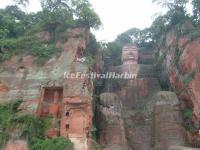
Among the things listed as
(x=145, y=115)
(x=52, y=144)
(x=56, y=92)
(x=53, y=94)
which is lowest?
(x=52, y=144)

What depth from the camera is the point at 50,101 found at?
75.7 feet

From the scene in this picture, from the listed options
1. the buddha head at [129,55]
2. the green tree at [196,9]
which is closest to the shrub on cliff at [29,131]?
the green tree at [196,9]

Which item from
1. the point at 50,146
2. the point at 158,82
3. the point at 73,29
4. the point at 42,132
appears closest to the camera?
the point at 50,146

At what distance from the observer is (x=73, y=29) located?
27.5 metres

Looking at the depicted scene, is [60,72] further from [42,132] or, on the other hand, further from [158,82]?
[158,82]

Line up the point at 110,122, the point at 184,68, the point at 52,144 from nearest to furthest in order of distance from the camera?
the point at 52,144, the point at 110,122, the point at 184,68

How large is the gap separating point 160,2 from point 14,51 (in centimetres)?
1415

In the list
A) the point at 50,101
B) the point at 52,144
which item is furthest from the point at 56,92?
the point at 52,144

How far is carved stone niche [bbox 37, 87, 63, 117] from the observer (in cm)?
2228

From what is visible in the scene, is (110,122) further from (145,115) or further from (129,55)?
(129,55)

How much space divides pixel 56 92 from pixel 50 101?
0.77 m

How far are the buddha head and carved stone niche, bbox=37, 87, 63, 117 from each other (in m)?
15.1

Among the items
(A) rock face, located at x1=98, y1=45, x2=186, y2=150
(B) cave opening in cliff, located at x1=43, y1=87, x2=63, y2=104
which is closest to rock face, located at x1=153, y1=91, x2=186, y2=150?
(A) rock face, located at x1=98, y1=45, x2=186, y2=150

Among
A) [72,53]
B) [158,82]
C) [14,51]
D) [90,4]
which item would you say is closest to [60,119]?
[72,53]
